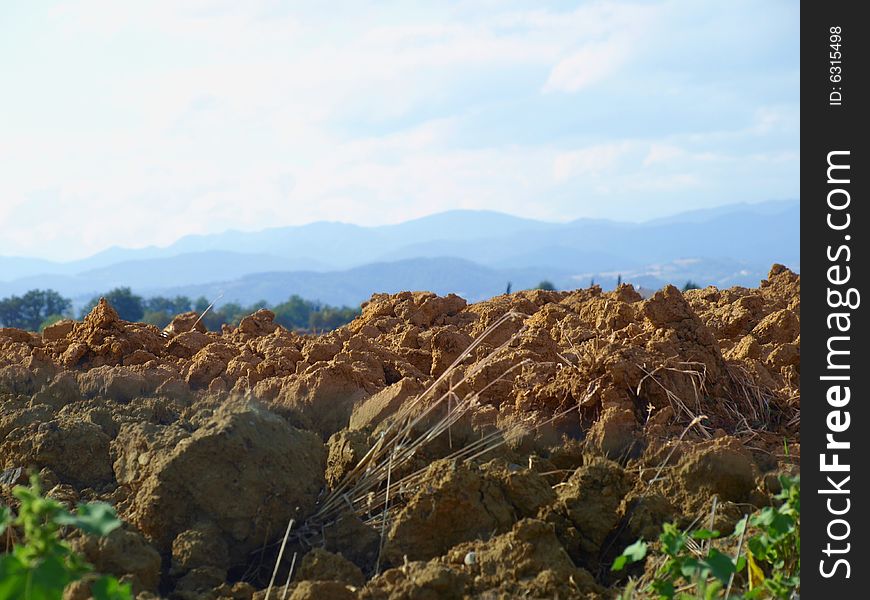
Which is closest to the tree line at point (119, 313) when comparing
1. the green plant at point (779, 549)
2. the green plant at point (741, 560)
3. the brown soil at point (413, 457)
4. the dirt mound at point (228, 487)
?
the brown soil at point (413, 457)

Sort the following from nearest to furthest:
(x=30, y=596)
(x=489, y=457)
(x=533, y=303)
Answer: (x=30, y=596) → (x=489, y=457) → (x=533, y=303)

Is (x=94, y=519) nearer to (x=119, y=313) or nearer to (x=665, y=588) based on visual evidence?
(x=665, y=588)

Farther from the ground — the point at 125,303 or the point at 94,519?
the point at 125,303

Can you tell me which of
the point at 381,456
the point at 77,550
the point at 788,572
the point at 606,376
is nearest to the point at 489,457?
the point at 381,456

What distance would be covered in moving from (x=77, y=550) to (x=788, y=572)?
2.32m

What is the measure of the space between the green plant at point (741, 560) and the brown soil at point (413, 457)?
22 centimetres

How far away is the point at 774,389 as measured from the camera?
15.8 ft

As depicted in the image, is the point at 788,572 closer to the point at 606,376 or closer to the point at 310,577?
the point at 606,376

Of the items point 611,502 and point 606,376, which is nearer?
point 611,502

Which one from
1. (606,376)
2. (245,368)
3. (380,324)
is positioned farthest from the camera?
(380,324)

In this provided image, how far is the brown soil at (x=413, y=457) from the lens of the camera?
3.39m

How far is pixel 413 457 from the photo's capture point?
395 centimetres

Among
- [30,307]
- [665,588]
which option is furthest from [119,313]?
[665,588]

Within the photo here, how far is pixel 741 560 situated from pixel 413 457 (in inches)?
54.2
